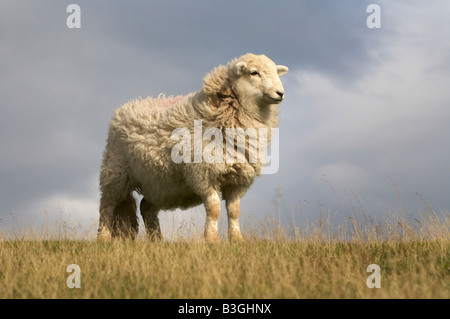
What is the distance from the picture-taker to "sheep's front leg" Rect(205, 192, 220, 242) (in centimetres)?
865

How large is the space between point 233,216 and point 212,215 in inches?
19.8

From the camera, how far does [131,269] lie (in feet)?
21.6

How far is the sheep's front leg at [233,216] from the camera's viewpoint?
8.95 m

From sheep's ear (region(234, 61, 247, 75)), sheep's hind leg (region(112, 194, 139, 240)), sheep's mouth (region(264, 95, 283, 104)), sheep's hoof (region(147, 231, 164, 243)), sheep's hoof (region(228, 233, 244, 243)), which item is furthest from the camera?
sheep's hind leg (region(112, 194, 139, 240))

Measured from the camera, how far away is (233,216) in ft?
29.7

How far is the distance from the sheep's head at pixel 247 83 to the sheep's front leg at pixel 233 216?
5.38 ft

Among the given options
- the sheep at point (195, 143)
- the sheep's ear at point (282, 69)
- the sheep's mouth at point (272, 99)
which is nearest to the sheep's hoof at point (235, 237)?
the sheep at point (195, 143)

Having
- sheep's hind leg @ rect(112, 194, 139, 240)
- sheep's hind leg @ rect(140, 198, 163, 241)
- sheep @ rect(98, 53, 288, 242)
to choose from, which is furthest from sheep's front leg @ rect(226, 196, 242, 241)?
sheep's hind leg @ rect(112, 194, 139, 240)

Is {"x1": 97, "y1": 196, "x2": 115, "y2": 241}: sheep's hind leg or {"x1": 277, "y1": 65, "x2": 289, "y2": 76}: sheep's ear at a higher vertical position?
{"x1": 277, "y1": 65, "x2": 289, "y2": 76}: sheep's ear

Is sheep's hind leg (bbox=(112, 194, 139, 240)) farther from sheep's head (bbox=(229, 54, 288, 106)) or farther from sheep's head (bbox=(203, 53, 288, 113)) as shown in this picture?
sheep's head (bbox=(229, 54, 288, 106))

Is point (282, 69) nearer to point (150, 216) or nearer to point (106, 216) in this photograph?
point (150, 216)

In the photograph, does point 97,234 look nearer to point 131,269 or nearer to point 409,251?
point 131,269
